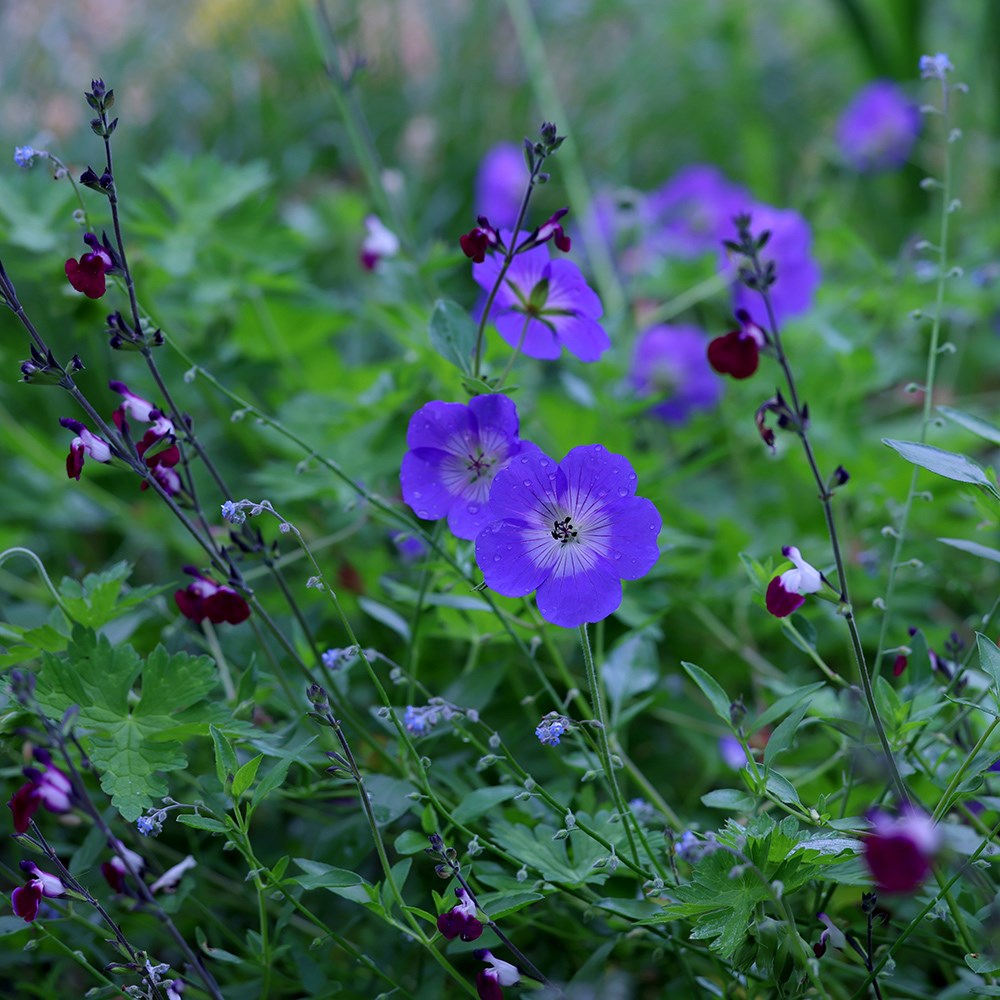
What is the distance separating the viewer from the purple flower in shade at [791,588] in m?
0.66

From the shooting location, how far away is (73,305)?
1205 millimetres

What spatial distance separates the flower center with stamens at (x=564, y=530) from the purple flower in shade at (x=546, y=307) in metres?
0.15

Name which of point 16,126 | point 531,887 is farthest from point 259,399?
point 16,126

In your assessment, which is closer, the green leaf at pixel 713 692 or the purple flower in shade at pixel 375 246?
the green leaf at pixel 713 692

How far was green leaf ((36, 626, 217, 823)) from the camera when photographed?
28.9 inches

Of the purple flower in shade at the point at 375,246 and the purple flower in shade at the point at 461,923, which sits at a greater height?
the purple flower in shade at the point at 375,246

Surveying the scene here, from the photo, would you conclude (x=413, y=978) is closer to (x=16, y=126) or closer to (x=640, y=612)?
(x=640, y=612)

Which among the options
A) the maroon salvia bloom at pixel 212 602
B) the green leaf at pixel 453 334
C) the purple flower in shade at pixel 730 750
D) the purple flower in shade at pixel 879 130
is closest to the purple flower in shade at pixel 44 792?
the maroon salvia bloom at pixel 212 602

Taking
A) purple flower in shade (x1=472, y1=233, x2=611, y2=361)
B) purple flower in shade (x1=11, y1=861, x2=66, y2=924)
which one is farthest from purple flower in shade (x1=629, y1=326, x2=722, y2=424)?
purple flower in shade (x1=11, y1=861, x2=66, y2=924)

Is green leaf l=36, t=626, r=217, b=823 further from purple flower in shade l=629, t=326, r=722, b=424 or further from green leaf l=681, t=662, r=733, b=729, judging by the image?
purple flower in shade l=629, t=326, r=722, b=424

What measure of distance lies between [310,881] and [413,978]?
0.29 metres

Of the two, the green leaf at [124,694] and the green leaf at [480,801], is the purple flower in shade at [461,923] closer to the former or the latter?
the green leaf at [480,801]

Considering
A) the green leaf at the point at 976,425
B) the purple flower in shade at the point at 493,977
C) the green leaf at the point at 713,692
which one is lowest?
the purple flower in shade at the point at 493,977

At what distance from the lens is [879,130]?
205cm
